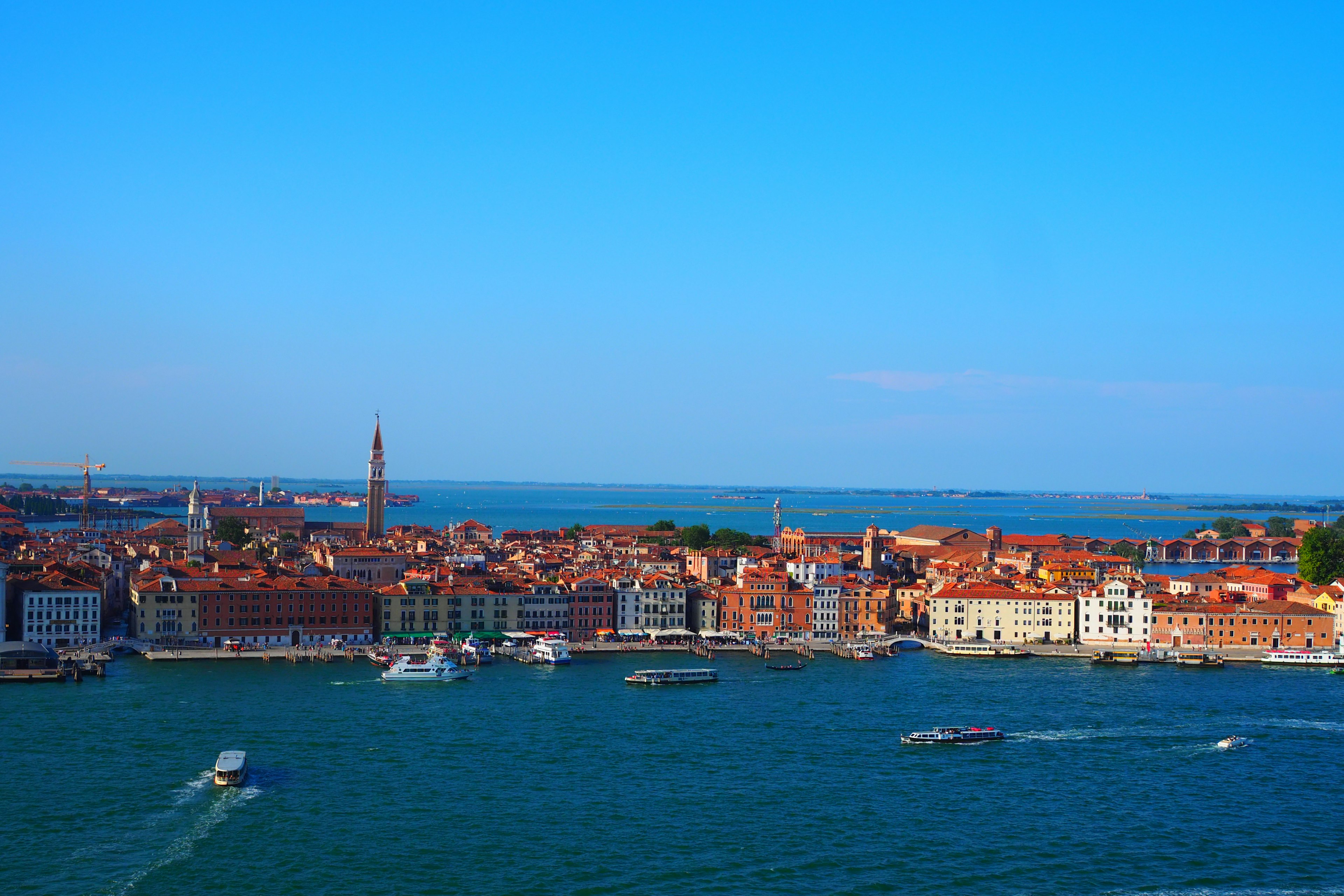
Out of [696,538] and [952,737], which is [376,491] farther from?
[952,737]

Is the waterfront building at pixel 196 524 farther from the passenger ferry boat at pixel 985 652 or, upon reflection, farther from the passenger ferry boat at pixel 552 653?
the passenger ferry boat at pixel 985 652

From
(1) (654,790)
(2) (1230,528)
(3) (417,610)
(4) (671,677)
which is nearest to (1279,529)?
(2) (1230,528)

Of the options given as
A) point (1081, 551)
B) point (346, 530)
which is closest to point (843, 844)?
point (1081, 551)

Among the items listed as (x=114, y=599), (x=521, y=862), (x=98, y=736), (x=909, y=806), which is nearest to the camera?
(x=521, y=862)

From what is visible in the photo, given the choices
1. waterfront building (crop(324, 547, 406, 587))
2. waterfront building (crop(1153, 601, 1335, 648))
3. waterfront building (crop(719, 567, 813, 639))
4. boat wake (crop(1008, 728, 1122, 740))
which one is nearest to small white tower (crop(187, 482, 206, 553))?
waterfront building (crop(324, 547, 406, 587))

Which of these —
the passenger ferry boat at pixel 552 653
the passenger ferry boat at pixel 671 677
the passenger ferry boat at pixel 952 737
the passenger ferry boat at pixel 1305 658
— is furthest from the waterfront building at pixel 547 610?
the passenger ferry boat at pixel 1305 658

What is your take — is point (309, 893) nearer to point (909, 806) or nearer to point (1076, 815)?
point (909, 806)
